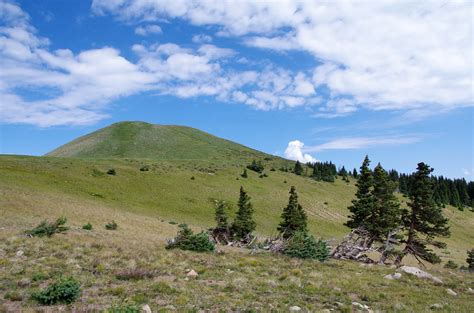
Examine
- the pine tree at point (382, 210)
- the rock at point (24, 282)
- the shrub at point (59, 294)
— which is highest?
the pine tree at point (382, 210)

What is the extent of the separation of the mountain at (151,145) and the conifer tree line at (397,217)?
9553cm

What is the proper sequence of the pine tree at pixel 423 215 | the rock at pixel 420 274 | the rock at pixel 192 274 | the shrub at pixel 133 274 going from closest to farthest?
the shrub at pixel 133 274
the rock at pixel 192 274
the rock at pixel 420 274
the pine tree at pixel 423 215

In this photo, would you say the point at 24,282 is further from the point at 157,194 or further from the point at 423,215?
the point at 157,194

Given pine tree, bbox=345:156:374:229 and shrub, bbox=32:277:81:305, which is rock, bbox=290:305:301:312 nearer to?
shrub, bbox=32:277:81:305

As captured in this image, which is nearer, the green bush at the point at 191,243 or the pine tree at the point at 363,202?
the green bush at the point at 191,243

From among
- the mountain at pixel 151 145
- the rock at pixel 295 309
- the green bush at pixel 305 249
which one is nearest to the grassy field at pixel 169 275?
the rock at pixel 295 309

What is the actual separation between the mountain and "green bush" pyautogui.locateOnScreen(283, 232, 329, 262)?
103 metres

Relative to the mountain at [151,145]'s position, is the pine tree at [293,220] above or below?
below

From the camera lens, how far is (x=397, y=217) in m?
35.8

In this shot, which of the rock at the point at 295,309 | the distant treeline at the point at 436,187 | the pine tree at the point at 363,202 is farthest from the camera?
the distant treeline at the point at 436,187

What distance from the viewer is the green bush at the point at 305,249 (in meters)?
23.8

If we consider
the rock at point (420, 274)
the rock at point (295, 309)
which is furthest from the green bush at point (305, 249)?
the rock at point (295, 309)

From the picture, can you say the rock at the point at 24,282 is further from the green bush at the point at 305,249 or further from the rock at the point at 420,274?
the rock at the point at 420,274

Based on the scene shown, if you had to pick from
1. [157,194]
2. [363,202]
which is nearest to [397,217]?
[363,202]
